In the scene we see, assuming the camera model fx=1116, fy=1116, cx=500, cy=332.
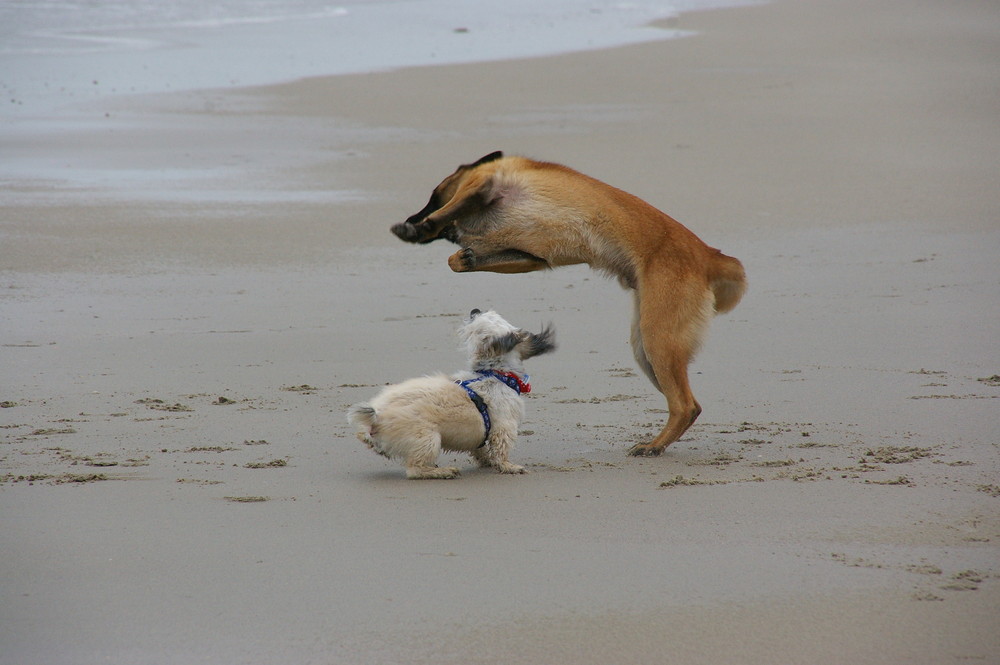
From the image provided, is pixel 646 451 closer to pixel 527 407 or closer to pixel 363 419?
pixel 527 407

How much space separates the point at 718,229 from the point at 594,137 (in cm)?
429

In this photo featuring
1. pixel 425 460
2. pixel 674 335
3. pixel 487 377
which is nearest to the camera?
pixel 425 460

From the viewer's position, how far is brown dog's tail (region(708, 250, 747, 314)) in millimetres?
6465

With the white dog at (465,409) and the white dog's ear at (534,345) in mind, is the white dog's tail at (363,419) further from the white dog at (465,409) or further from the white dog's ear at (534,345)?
the white dog's ear at (534,345)

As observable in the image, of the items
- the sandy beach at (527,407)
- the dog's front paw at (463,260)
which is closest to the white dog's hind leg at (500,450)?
the sandy beach at (527,407)

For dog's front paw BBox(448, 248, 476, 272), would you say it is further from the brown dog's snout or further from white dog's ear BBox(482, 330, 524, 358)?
white dog's ear BBox(482, 330, 524, 358)

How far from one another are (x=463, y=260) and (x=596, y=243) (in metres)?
0.76

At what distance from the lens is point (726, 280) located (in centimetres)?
652

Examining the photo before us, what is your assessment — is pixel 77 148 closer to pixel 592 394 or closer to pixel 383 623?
pixel 592 394

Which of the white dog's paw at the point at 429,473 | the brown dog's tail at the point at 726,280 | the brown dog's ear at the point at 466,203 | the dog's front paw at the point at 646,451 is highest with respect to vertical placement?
the brown dog's ear at the point at 466,203

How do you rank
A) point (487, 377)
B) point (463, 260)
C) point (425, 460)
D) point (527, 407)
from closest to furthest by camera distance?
point (425, 460) < point (487, 377) < point (463, 260) < point (527, 407)

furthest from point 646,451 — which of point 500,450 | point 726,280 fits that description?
point 726,280

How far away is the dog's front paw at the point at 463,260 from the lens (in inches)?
249

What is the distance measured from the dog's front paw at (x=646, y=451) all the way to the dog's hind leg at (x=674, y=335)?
0.79ft
